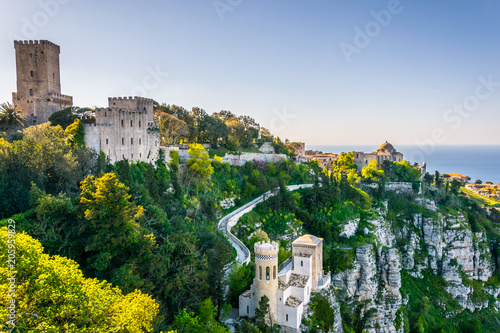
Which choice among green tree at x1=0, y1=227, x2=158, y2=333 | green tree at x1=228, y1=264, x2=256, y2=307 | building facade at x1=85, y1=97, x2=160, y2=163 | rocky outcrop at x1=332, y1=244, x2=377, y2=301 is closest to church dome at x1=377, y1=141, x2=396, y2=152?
rocky outcrop at x1=332, y1=244, x2=377, y2=301

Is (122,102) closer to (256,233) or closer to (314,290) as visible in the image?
(256,233)

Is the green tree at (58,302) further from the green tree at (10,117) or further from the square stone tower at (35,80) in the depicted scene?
the square stone tower at (35,80)

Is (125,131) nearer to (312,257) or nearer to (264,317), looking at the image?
(312,257)

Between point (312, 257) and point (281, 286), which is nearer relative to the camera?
point (281, 286)

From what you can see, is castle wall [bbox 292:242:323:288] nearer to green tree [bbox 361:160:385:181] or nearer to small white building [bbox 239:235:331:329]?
small white building [bbox 239:235:331:329]

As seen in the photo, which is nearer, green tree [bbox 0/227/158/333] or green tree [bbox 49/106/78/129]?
green tree [bbox 0/227/158/333]

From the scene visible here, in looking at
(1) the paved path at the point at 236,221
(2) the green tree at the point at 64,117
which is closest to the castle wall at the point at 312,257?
(1) the paved path at the point at 236,221

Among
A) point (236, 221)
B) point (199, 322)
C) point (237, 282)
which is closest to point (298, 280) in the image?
point (237, 282)
